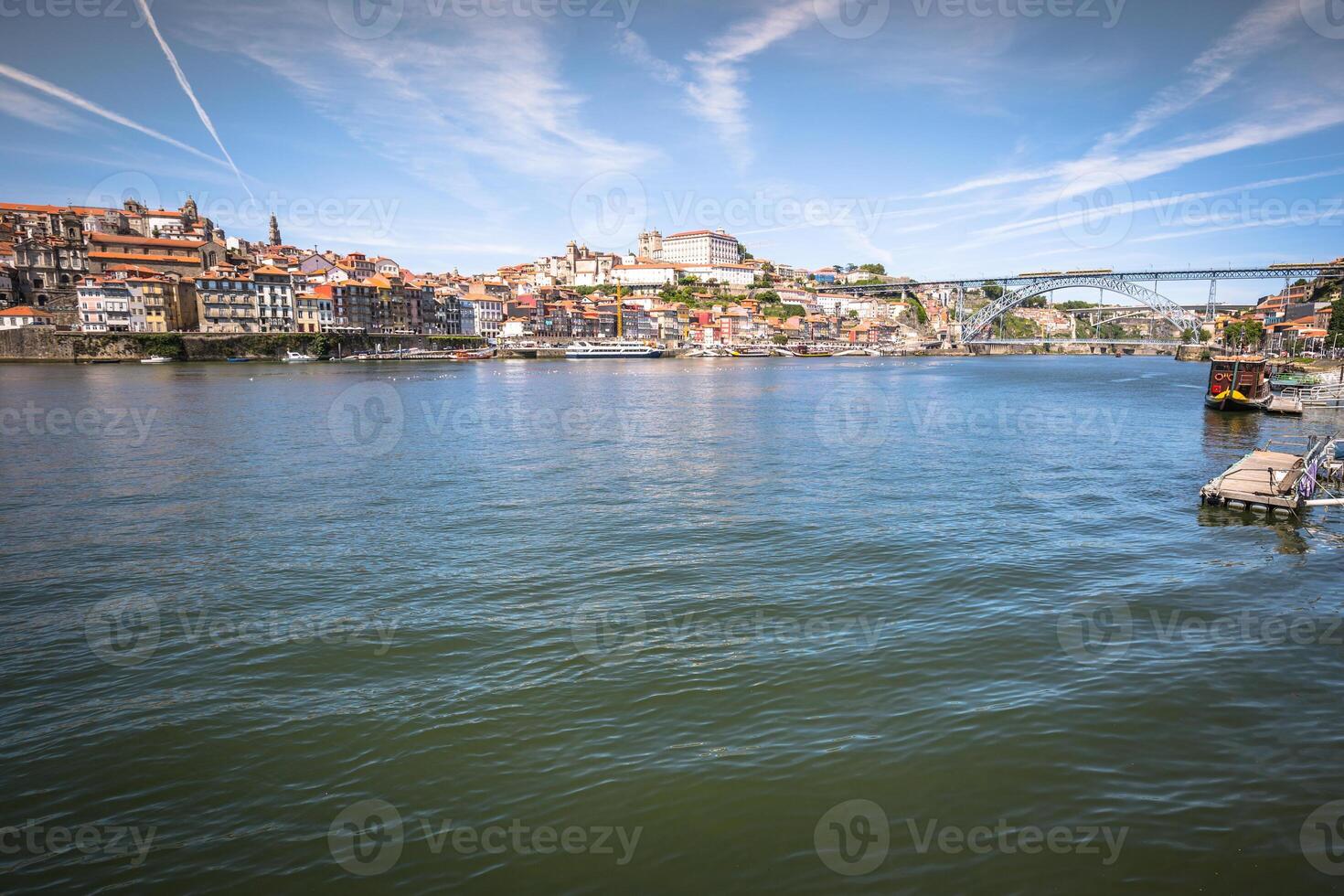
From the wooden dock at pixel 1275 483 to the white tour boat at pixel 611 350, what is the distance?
3985 inches

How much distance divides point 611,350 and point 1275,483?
105391 millimetres

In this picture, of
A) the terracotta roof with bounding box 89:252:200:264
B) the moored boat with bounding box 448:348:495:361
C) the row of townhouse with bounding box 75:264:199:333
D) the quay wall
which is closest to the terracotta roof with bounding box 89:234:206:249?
the terracotta roof with bounding box 89:252:200:264

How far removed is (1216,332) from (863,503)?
155 metres

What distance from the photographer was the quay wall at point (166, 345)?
77.6 m

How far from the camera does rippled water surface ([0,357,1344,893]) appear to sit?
17.6 feet

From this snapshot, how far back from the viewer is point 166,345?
81.8 meters

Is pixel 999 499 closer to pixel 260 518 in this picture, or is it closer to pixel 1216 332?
pixel 260 518

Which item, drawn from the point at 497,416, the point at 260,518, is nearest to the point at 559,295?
the point at 497,416

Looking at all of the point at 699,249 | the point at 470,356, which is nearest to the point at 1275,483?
the point at 470,356

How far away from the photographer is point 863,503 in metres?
16.2

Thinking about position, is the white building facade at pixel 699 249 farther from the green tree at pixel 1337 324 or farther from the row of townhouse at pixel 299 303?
the green tree at pixel 1337 324

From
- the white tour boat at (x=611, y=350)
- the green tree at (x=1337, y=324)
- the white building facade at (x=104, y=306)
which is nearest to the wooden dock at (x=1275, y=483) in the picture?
the green tree at (x=1337, y=324)

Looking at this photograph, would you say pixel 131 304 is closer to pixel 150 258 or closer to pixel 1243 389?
pixel 150 258

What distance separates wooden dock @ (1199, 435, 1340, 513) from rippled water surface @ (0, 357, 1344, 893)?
50 cm
